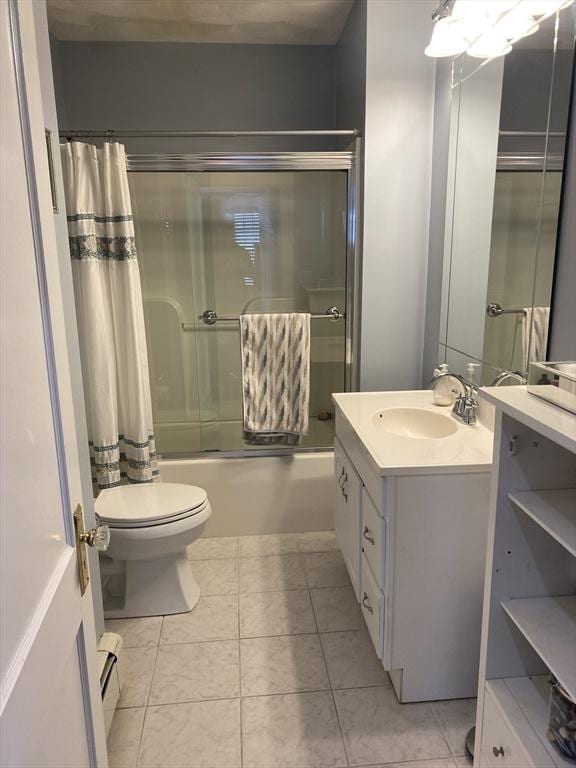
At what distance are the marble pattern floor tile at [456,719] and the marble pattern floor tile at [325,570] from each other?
71 cm

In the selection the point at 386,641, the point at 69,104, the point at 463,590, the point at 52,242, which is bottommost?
the point at 386,641

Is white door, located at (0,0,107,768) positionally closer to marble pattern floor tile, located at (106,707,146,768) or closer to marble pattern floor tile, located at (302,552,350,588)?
marble pattern floor tile, located at (106,707,146,768)

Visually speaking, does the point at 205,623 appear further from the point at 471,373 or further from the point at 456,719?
the point at 471,373

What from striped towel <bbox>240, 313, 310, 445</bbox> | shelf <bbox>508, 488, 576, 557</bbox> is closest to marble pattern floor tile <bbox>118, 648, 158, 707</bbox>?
striped towel <bbox>240, 313, 310, 445</bbox>

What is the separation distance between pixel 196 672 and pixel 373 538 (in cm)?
82

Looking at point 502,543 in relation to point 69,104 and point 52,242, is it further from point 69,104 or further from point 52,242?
point 69,104

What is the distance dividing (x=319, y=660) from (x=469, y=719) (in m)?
0.53

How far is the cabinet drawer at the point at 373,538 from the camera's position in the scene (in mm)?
1661

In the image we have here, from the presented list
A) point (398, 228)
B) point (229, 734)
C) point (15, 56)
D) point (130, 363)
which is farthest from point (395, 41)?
point (229, 734)

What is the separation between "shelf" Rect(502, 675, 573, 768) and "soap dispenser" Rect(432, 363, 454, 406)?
1.07 metres

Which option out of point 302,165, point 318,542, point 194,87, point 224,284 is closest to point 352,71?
point 302,165

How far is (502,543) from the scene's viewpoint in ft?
4.01

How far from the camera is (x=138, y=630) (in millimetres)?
2195

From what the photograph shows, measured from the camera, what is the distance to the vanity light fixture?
1.59 m
